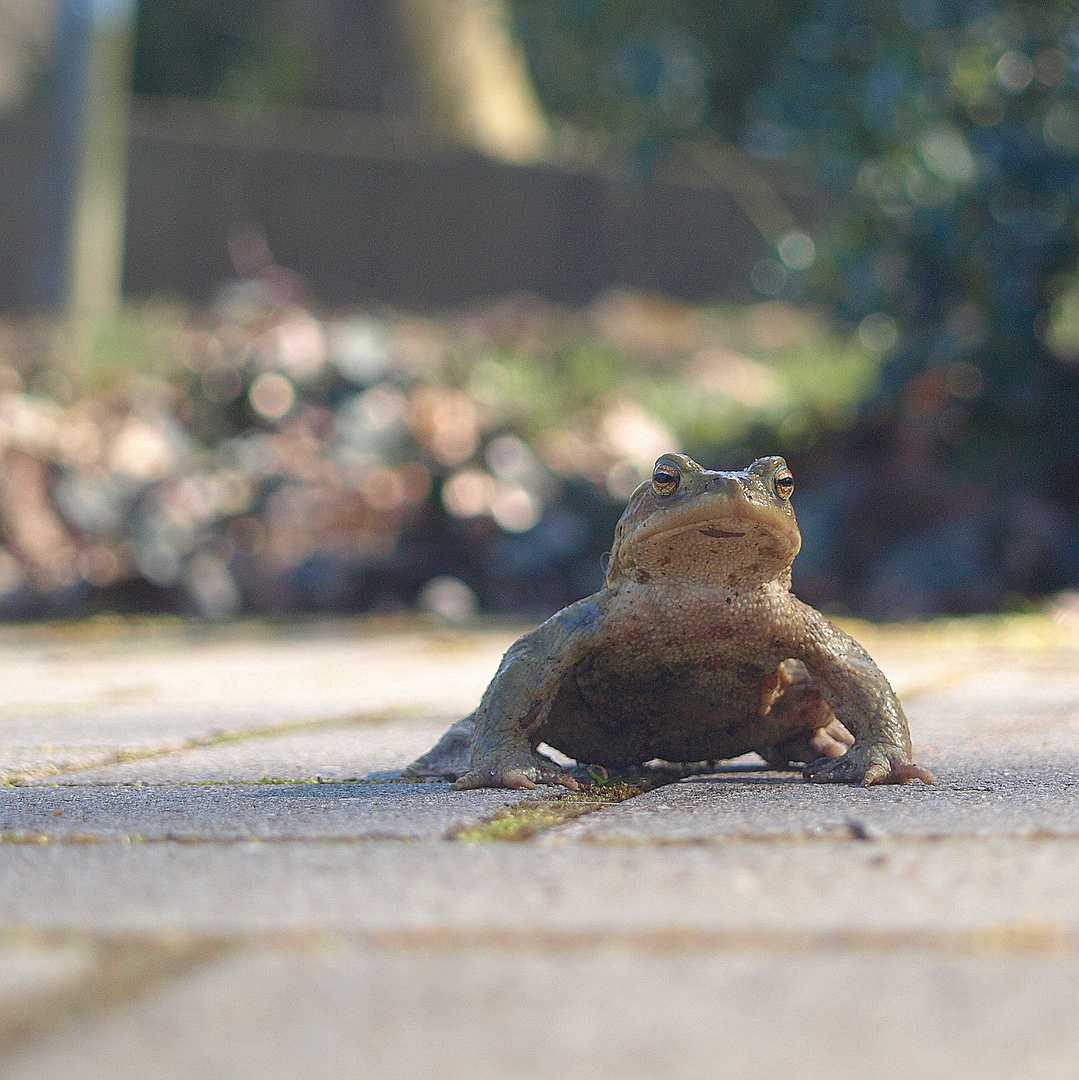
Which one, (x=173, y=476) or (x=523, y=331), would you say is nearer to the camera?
(x=173, y=476)

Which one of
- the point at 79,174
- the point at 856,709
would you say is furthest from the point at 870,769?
the point at 79,174

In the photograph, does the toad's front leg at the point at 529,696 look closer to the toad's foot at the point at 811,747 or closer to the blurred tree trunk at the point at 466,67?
the toad's foot at the point at 811,747

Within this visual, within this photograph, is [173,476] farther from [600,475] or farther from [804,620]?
[804,620]

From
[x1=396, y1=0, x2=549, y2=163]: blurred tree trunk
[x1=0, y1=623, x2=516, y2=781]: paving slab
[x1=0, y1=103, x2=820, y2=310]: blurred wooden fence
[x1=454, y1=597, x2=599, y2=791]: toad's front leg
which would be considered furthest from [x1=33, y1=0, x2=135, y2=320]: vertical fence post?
[x1=454, y1=597, x2=599, y2=791]: toad's front leg

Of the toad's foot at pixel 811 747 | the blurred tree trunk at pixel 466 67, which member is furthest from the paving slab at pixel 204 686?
the blurred tree trunk at pixel 466 67

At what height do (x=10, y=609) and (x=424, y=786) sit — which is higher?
(x=424, y=786)

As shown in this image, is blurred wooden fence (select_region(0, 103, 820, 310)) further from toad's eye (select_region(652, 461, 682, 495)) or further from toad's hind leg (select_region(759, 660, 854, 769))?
toad's eye (select_region(652, 461, 682, 495))

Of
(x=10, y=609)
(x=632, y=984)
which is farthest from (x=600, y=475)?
(x=632, y=984)
